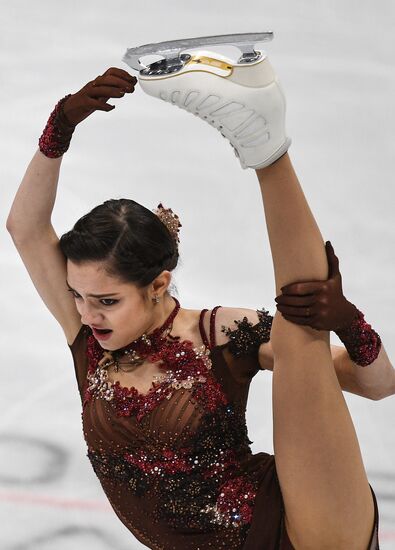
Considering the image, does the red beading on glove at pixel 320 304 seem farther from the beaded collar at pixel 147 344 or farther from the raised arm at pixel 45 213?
the raised arm at pixel 45 213

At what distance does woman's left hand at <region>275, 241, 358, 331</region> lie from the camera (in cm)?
211

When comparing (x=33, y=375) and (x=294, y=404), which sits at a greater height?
(x=33, y=375)

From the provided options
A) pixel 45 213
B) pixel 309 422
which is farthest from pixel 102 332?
pixel 309 422

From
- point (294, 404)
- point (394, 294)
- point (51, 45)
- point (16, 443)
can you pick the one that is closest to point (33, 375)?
point (16, 443)

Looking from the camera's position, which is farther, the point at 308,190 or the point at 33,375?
the point at 308,190

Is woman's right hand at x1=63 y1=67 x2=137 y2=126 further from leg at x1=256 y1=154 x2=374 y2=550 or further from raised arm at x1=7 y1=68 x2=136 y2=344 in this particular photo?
leg at x1=256 y1=154 x2=374 y2=550

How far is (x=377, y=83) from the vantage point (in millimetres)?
4926

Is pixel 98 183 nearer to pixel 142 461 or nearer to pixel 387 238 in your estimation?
pixel 387 238

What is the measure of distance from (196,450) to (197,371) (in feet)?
0.58

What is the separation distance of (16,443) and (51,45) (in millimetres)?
2524

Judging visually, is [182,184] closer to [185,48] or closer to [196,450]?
[196,450]

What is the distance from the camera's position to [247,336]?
2.36 meters

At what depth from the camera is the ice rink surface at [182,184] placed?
132 inches

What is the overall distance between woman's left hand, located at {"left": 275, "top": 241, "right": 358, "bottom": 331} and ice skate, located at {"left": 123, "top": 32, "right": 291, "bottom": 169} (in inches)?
10.7
